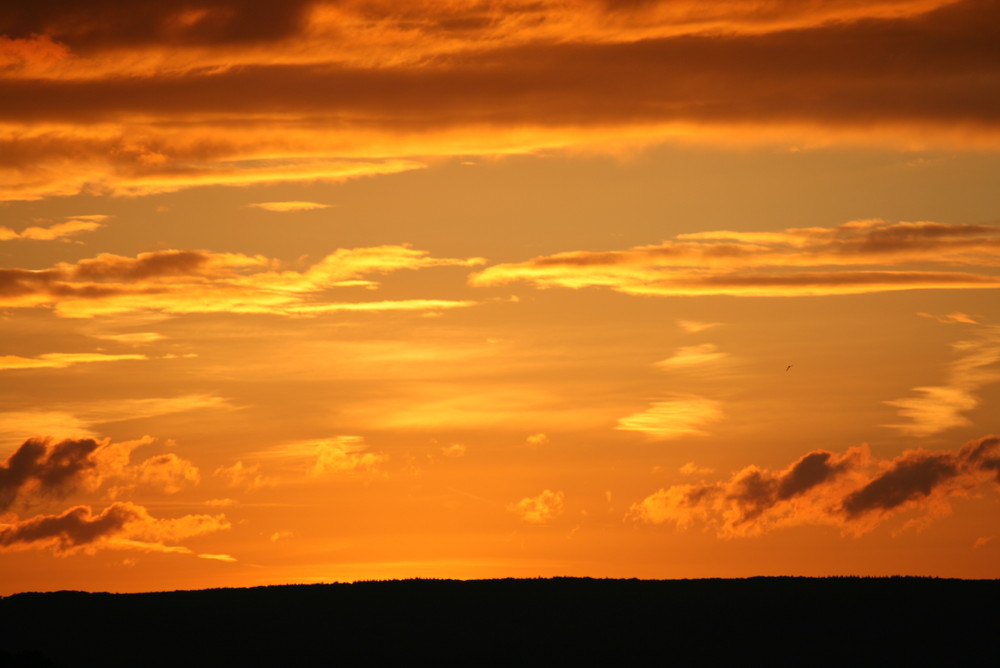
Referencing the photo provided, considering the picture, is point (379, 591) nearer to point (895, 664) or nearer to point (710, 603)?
point (710, 603)

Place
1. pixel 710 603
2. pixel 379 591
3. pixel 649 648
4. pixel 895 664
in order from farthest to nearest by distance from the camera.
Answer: pixel 379 591 < pixel 710 603 < pixel 649 648 < pixel 895 664

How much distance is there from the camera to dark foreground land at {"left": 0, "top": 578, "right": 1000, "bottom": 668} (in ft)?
346

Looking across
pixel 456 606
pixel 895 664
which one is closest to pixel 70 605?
pixel 456 606

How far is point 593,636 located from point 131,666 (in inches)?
1394

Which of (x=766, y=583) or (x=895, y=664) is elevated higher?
(x=766, y=583)

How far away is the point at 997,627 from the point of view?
105500 mm

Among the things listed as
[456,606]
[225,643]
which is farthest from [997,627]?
[225,643]

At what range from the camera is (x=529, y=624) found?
11431cm

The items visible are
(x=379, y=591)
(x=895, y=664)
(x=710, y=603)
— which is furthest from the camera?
(x=379, y=591)

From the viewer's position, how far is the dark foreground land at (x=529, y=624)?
105 m

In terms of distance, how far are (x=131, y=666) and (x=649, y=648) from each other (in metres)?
39.1

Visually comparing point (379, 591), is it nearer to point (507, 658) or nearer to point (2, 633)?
point (507, 658)

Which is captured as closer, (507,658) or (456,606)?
(507,658)

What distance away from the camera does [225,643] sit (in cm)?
11125
